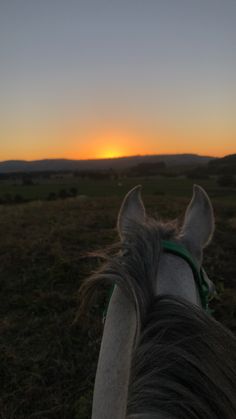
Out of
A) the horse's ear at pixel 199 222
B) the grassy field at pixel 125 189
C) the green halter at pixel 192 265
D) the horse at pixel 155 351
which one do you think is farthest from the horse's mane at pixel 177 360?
the grassy field at pixel 125 189

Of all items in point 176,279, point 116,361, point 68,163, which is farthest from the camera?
point 68,163

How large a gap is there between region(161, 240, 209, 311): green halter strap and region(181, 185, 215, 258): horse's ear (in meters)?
0.15

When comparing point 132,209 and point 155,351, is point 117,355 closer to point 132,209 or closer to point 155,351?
point 155,351

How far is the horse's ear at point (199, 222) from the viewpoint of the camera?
138 cm

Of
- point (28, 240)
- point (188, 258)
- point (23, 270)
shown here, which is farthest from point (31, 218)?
point (188, 258)

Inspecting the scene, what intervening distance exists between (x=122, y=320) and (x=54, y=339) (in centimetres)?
273

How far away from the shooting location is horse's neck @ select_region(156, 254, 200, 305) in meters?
1.06

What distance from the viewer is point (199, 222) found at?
1.42 m

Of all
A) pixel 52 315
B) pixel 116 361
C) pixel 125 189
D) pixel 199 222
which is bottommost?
pixel 52 315

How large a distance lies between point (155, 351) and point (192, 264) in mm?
463

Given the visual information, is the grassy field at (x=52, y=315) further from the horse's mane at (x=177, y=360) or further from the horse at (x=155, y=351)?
the horse's mane at (x=177, y=360)

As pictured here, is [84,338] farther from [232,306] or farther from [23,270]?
[23,270]

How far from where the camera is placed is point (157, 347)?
2.56ft

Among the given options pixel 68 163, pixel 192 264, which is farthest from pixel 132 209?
pixel 68 163
